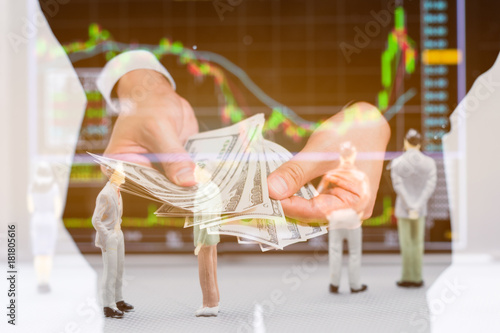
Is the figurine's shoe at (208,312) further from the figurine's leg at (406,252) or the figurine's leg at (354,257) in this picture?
the figurine's leg at (406,252)

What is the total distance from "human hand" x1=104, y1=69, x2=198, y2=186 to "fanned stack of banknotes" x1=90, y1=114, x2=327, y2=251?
11 cm

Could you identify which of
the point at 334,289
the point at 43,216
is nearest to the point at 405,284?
the point at 334,289

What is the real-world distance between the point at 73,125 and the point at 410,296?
2.18 meters

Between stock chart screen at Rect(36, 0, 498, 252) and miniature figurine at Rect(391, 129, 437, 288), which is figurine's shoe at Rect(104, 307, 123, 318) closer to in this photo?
stock chart screen at Rect(36, 0, 498, 252)

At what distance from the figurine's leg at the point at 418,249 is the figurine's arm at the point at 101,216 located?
1.65 m

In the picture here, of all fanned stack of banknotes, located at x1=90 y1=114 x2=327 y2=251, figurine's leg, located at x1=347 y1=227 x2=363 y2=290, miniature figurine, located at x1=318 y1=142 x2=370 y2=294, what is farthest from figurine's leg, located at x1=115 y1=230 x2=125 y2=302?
figurine's leg, located at x1=347 y1=227 x2=363 y2=290

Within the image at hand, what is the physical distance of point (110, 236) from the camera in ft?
7.39

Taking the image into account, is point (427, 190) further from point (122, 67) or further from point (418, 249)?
point (122, 67)

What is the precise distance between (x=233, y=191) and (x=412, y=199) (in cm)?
109

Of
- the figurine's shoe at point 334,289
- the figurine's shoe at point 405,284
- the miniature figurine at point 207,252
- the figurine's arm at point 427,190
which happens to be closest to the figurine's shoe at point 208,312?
the miniature figurine at point 207,252

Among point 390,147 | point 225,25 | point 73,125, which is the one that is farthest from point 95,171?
point 390,147

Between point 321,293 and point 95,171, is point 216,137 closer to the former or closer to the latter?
point 95,171

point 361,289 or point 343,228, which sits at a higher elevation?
point 343,228

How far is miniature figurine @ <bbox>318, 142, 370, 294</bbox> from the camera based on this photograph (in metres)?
2.74
